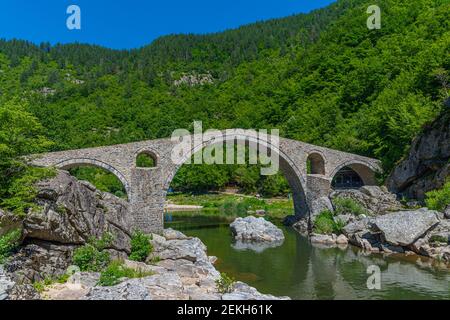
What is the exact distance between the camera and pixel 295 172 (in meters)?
25.4

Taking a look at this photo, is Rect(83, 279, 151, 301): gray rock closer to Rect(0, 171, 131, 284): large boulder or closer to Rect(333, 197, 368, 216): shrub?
Rect(0, 171, 131, 284): large boulder

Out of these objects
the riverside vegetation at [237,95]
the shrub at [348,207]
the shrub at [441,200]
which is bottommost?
the shrub at [348,207]

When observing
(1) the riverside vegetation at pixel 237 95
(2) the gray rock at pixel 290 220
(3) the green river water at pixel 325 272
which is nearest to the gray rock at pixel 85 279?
(1) the riverside vegetation at pixel 237 95

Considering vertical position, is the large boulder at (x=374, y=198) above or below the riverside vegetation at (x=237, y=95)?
below

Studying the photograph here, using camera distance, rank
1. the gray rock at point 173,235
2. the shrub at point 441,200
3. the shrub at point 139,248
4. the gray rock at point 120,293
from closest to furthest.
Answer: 1. the gray rock at point 120,293
2. the shrub at point 139,248
3. the shrub at point 441,200
4. the gray rock at point 173,235

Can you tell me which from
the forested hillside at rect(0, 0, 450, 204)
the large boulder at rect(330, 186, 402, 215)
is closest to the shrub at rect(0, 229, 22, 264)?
the forested hillside at rect(0, 0, 450, 204)

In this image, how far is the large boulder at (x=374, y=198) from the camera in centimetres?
2136

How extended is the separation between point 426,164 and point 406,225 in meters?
6.28

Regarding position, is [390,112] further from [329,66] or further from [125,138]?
[125,138]

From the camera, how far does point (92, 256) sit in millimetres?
11727

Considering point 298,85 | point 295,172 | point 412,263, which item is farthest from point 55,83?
point 412,263

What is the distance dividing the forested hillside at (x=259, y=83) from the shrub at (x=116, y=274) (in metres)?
3.50

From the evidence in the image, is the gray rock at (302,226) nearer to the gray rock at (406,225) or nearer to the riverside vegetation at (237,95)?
the riverside vegetation at (237,95)

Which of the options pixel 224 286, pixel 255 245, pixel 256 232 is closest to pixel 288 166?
pixel 256 232
